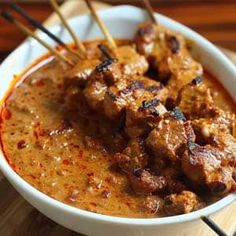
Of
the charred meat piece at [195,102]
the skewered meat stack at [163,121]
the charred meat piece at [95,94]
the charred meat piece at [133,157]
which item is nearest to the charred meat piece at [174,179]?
the skewered meat stack at [163,121]

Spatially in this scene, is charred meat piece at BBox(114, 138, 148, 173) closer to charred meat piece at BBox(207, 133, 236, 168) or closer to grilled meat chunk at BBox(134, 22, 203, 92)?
charred meat piece at BBox(207, 133, 236, 168)

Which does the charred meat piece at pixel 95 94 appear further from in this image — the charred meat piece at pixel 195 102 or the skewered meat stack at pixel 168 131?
the charred meat piece at pixel 195 102

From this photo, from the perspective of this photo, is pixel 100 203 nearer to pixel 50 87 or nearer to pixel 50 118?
pixel 50 118

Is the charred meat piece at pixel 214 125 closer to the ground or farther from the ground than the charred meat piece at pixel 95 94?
closer to the ground

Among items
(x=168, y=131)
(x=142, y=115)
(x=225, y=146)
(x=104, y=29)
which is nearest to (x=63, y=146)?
(x=142, y=115)

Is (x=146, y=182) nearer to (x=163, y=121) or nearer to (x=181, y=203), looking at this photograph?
(x=181, y=203)

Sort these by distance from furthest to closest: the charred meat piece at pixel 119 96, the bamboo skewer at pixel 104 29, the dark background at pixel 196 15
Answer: the dark background at pixel 196 15
the bamboo skewer at pixel 104 29
the charred meat piece at pixel 119 96

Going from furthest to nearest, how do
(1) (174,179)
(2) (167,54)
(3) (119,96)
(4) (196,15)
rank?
(4) (196,15) → (2) (167,54) → (3) (119,96) → (1) (174,179)
